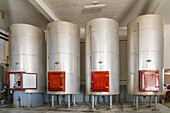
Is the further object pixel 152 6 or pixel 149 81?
pixel 152 6

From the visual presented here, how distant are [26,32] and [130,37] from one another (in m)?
6.89

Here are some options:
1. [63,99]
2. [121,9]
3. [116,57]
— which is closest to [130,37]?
[116,57]

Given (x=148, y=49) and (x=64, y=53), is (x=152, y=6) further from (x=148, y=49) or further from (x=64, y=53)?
(x=64, y=53)

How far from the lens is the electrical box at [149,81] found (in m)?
8.53

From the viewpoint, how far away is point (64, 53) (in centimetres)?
972

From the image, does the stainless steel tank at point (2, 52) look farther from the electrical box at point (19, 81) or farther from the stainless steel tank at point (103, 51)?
the stainless steel tank at point (103, 51)

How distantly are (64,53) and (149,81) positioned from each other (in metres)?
5.23

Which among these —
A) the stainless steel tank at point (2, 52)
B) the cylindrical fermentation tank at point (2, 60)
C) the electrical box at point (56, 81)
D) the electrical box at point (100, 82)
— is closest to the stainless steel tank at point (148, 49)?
the electrical box at point (100, 82)

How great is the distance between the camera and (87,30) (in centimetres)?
980

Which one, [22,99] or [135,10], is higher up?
[135,10]

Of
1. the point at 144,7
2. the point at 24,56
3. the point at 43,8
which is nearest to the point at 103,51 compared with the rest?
the point at 144,7

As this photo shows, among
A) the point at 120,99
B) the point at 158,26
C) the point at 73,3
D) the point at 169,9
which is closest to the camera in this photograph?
the point at 158,26

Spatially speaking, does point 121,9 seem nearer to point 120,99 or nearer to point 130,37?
point 130,37

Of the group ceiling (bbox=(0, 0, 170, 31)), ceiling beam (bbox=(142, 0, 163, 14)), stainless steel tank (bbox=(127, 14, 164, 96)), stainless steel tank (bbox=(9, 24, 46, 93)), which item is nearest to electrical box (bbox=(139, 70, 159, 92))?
stainless steel tank (bbox=(127, 14, 164, 96))
